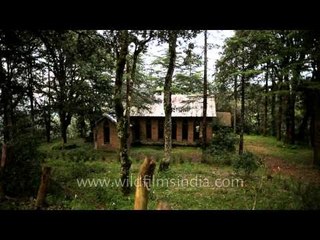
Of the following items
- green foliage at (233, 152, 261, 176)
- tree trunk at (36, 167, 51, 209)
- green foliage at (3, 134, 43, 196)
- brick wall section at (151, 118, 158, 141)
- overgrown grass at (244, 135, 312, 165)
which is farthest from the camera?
brick wall section at (151, 118, 158, 141)

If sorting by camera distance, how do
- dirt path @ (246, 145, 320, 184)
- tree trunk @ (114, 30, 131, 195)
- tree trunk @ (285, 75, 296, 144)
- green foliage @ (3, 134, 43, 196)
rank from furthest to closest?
tree trunk @ (285, 75, 296, 144)
dirt path @ (246, 145, 320, 184)
tree trunk @ (114, 30, 131, 195)
green foliage @ (3, 134, 43, 196)

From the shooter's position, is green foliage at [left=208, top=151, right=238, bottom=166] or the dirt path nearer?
the dirt path

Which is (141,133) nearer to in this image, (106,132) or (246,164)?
(106,132)

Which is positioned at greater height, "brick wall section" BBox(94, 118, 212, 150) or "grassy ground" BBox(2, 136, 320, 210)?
"brick wall section" BBox(94, 118, 212, 150)

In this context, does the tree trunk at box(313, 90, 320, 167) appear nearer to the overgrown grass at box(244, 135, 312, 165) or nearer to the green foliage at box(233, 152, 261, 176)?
the overgrown grass at box(244, 135, 312, 165)

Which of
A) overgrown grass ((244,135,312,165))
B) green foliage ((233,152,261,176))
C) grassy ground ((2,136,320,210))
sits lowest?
grassy ground ((2,136,320,210))

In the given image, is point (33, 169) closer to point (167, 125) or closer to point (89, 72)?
point (167, 125)

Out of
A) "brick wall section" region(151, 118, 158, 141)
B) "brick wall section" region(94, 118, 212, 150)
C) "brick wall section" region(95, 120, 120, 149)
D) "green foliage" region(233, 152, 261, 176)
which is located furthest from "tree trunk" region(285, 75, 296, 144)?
"brick wall section" region(95, 120, 120, 149)

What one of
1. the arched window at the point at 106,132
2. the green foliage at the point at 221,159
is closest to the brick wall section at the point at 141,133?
the arched window at the point at 106,132
